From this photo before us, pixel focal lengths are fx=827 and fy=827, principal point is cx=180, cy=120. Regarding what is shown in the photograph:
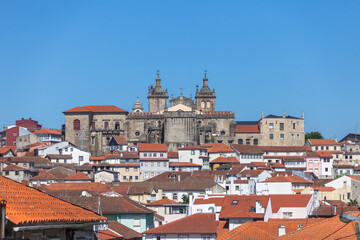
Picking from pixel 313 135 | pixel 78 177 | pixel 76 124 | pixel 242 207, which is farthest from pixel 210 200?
pixel 313 135

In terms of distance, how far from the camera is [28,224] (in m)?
9.94

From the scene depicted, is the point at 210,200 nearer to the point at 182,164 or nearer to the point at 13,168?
the point at 13,168

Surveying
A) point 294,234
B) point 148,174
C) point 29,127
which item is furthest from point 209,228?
point 29,127

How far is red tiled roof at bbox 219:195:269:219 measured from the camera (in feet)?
155

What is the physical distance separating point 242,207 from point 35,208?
3986cm

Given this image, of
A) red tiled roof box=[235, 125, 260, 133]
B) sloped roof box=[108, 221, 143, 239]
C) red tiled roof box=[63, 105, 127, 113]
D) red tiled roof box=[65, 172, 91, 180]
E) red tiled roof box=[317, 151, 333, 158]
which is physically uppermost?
red tiled roof box=[63, 105, 127, 113]

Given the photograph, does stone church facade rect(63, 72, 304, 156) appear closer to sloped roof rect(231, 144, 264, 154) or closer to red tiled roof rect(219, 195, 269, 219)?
sloped roof rect(231, 144, 264, 154)

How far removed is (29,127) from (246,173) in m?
68.3

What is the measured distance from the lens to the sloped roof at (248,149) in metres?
114

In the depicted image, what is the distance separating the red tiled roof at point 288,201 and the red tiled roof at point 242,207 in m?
1.33

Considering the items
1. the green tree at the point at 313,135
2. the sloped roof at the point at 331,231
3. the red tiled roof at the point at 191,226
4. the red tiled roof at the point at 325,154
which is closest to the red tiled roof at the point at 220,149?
the red tiled roof at the point at 325,154

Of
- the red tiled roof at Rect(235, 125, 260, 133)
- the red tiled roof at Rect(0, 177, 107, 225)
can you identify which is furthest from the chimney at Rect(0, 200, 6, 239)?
the red tiled roof at Rect(235, 125, 260, 133)

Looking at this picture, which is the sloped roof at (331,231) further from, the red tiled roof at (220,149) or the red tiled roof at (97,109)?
the red tiled roof at (97,109)

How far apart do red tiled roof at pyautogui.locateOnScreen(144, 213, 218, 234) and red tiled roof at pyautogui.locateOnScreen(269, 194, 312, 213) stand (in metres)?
4.05
